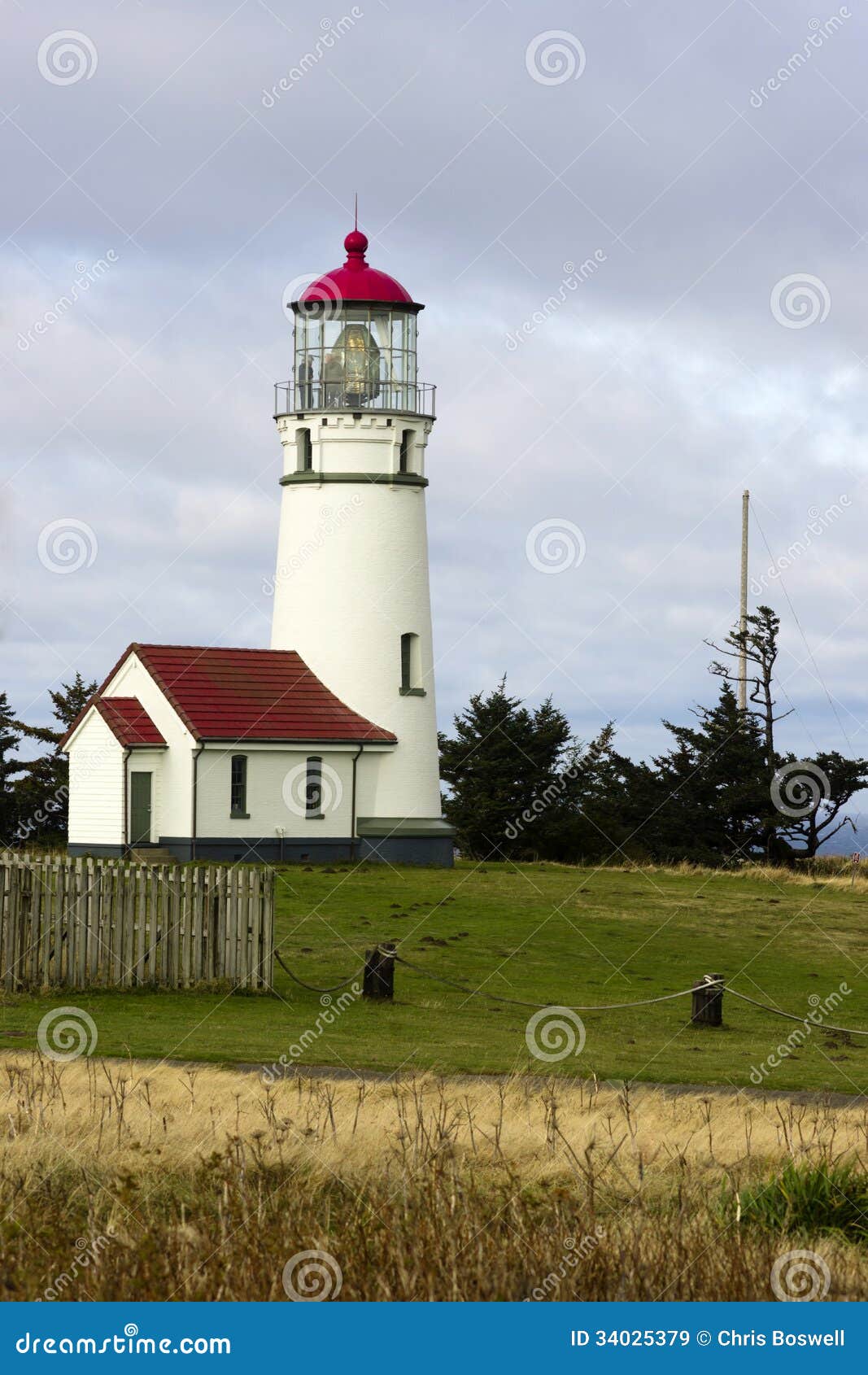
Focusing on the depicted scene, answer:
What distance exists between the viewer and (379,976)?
20.6 m

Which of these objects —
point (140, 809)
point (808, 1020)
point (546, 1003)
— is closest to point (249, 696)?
point (140, 809)

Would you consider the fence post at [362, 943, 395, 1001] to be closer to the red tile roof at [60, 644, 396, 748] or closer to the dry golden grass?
the dry golden grass

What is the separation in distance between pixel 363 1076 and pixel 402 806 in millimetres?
24523

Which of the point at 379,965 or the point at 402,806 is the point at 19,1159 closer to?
the point at 379,965

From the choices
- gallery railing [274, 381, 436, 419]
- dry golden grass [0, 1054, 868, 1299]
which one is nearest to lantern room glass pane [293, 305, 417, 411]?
gallery railing [274, 381, 436, 419]

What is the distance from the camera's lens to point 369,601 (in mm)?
39562
